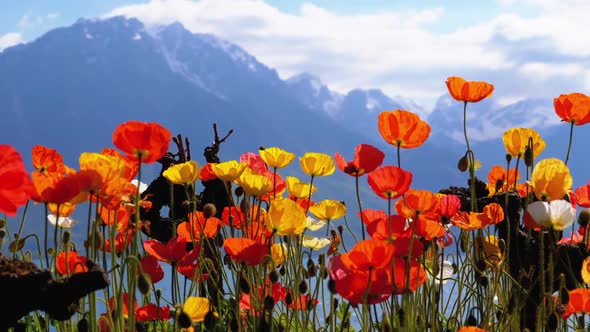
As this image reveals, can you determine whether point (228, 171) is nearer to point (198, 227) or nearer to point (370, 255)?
point (198, 227)

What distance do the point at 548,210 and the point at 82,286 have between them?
115cm

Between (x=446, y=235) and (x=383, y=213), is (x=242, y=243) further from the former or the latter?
(x=446, y=235)

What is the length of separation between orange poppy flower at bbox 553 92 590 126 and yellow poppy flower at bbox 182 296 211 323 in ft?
5.02

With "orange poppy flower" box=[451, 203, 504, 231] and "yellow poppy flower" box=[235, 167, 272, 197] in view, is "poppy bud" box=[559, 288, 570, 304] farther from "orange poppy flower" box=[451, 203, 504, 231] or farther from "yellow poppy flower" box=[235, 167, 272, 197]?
"yellow poppy flower" box=[235, 167, 272, 197]

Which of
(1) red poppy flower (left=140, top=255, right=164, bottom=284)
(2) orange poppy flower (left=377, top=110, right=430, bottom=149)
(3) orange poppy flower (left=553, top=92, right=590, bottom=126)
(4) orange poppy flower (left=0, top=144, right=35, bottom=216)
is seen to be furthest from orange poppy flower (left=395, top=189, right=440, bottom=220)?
(4) orange poppy flower (left=0, top=144, right=35, bottom=216)

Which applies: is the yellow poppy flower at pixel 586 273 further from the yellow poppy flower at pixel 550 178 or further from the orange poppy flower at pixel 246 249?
the orange poppy flower at pixel 246 249

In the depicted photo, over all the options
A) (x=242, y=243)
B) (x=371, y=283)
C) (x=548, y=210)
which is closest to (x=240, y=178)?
(x=242, y=243)

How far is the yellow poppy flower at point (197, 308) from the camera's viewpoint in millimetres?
2014

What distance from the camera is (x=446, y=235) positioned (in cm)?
260

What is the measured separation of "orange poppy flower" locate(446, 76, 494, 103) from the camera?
281 centimetres

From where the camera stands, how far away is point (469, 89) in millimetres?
2818

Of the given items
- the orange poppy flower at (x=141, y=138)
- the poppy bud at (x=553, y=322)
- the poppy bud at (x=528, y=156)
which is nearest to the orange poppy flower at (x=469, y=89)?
the poppy bud at (x=528, y=156)

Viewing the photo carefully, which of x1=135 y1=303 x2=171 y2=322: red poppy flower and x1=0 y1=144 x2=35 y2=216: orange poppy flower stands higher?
x1=0 y1=144 x2=35 y2=216: orange poppy flower

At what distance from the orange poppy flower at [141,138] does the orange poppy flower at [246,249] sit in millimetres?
351
